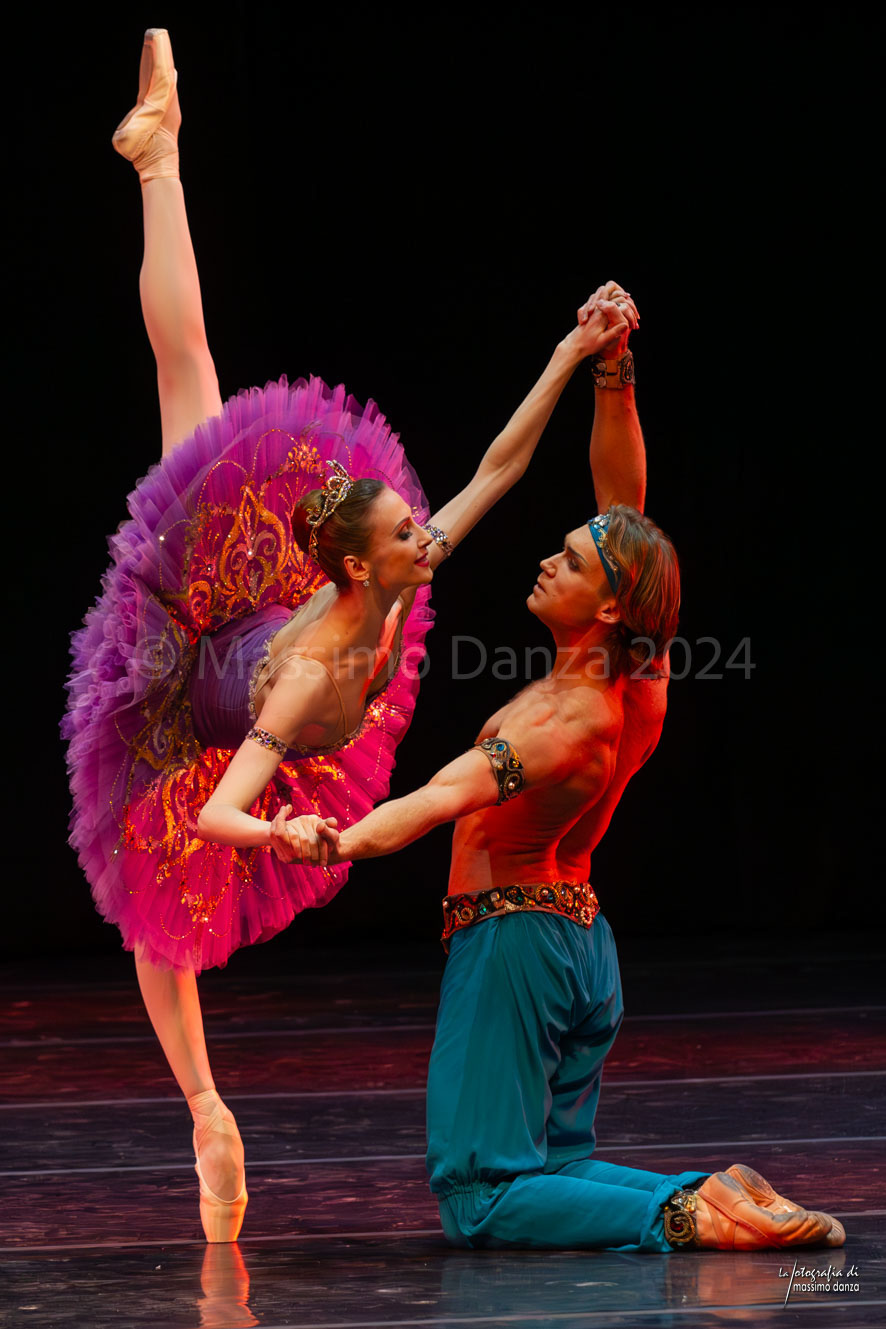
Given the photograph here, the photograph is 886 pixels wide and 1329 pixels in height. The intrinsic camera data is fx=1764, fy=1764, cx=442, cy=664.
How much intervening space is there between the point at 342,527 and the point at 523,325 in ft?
9.04

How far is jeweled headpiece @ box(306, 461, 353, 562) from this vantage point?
2.48m

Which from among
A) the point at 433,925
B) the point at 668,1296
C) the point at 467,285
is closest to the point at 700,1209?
the point at 668,1296

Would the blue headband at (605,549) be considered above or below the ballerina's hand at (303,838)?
above

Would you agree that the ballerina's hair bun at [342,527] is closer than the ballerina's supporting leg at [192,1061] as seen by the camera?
Yes

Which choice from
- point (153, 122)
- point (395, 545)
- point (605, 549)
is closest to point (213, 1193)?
point (395, 545)

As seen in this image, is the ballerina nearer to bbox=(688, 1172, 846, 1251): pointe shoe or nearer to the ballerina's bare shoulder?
the ballerina's bare shoulder

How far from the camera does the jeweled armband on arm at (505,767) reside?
2.37 metres

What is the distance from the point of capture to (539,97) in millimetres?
4961

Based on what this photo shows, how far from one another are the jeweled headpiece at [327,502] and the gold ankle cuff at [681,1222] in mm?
1009

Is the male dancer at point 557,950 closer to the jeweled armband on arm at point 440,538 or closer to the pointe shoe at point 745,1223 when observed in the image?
the pointe shoe at point 745,1223

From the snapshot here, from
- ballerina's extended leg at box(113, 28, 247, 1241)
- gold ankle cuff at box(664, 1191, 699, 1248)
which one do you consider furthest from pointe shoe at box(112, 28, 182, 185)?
gold ankle cuff at box(664, 1191, 699, 1248)

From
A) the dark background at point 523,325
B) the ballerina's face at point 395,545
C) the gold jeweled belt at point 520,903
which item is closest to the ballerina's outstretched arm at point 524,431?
the ballerina's face at point 395,545

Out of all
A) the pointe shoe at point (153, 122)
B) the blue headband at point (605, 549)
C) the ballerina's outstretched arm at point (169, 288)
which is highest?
the pointe shoe at point (153, 122)

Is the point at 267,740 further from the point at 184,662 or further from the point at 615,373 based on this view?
the point at 615,373
